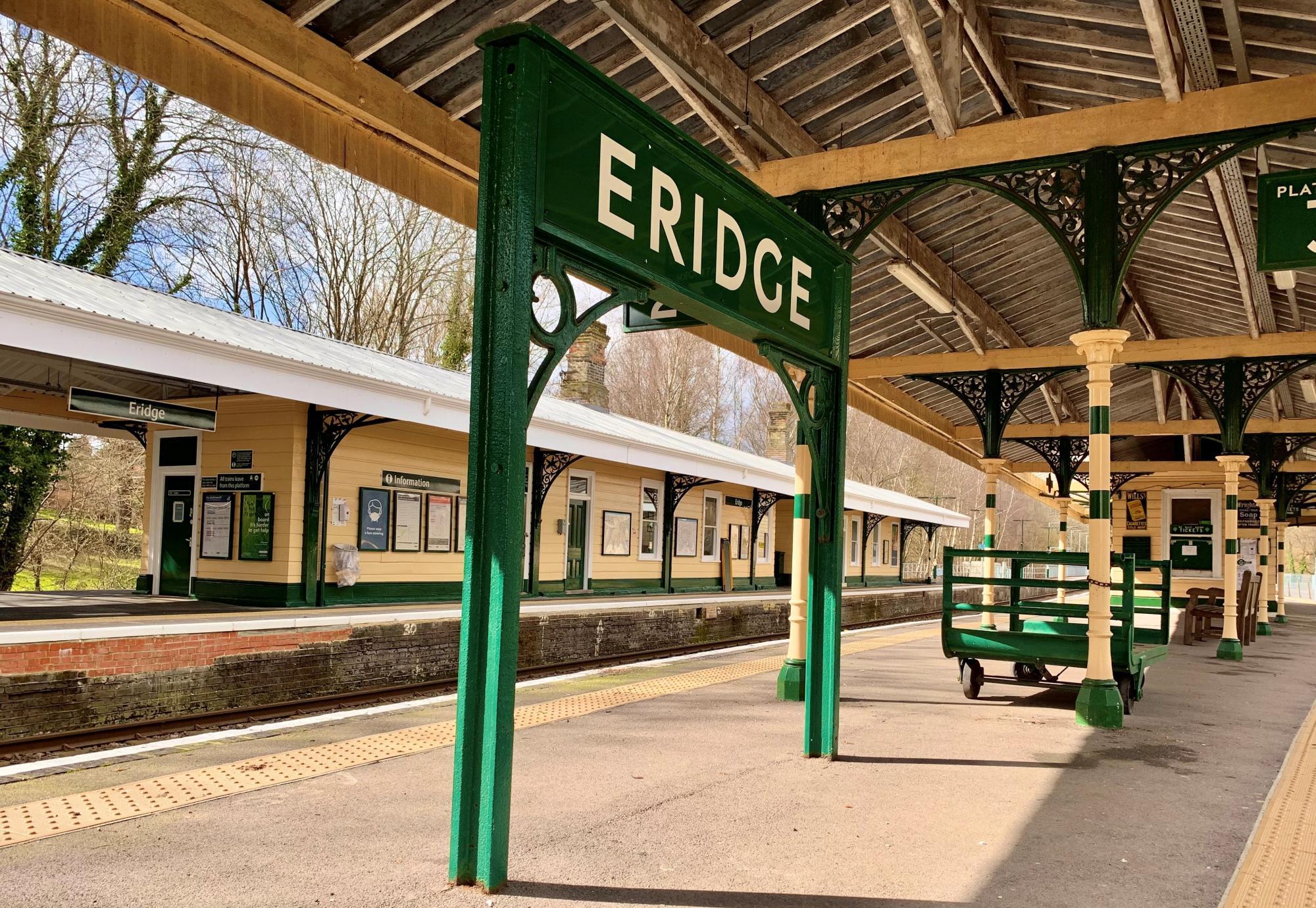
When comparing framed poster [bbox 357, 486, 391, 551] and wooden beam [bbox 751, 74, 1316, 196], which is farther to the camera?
framed poster [bbox 357, 486, 391, 551]

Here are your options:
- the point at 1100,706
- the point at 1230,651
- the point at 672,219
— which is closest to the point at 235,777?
the point at 672,219

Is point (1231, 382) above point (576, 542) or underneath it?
above

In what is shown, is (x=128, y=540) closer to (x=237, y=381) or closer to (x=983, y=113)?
(x=237, y=381)

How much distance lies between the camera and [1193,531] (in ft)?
77.8

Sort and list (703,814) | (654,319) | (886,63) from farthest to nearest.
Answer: (886,63), (654,319), (703,814)

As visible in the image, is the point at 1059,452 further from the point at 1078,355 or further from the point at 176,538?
the point at 176,538

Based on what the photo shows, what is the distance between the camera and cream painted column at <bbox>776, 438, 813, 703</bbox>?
25.2 ft

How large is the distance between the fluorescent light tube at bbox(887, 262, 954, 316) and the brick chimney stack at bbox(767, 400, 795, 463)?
21603 mm

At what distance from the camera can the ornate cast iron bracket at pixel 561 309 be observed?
3.24m

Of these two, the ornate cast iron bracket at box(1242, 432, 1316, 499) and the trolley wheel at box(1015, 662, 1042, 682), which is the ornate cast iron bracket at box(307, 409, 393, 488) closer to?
the trolley wheel at box(1015, 662, 1042, 682)

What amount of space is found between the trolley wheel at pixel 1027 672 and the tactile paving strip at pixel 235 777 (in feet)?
12.0

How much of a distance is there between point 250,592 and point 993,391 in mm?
10233

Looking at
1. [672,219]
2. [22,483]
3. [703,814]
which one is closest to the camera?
[672,219]

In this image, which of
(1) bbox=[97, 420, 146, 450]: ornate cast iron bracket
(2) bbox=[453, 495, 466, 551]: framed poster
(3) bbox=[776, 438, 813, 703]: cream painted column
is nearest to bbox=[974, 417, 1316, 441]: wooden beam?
(2) bbox=[453, 495, 466, 551]: framed poster
